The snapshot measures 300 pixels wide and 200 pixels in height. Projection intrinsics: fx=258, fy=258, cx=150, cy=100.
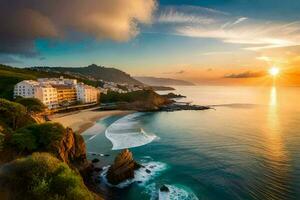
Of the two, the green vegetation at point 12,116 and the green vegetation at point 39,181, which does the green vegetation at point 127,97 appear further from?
the green vegetation at point 39,181

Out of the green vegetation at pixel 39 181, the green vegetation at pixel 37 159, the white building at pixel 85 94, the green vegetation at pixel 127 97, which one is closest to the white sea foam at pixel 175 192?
the green vegetation at pixel 37 159

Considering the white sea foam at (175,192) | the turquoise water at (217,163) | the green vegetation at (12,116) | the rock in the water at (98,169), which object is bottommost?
the white sea foam at (175,192)

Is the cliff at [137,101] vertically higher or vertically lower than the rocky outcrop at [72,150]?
higher

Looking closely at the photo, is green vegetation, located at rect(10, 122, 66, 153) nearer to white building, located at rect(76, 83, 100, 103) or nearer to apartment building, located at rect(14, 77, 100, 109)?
apartment building, located at rect(14, 77, 100, 109)

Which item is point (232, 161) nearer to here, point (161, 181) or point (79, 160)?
point (161, 181)

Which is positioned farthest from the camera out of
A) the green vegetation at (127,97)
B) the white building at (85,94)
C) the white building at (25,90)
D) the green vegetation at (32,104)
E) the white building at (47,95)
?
the green vegetation at (127,97)

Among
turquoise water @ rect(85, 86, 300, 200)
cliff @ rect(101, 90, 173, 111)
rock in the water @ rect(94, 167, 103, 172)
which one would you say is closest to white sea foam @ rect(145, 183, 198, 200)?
turquoise water @ rect(85, 86, 300, 200)

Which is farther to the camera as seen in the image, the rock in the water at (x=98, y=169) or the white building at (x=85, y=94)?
the white building at (x=85, y=94)
